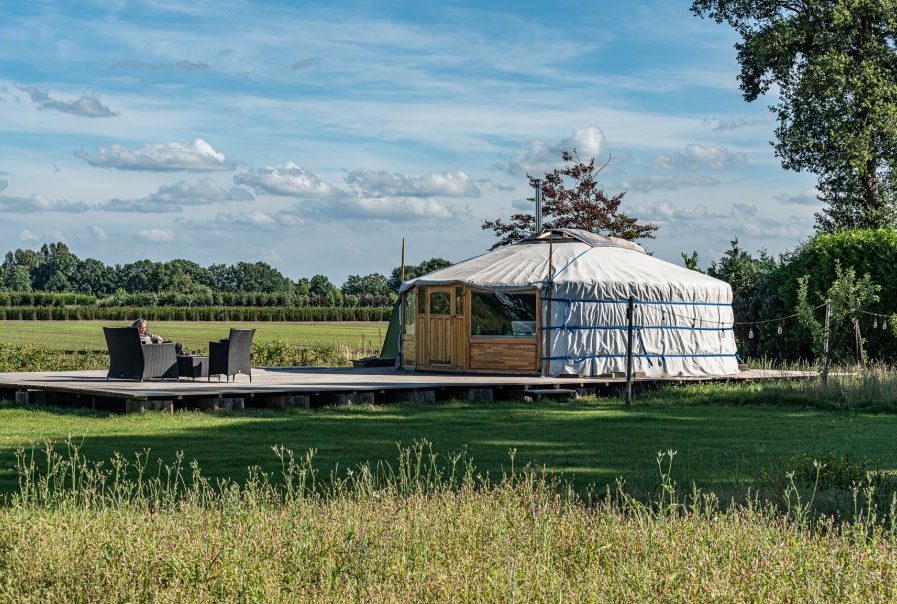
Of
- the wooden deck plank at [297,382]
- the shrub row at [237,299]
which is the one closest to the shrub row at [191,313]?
the shrub row at [237,299]

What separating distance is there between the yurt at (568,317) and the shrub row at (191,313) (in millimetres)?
30729

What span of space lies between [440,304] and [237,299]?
4147 cm

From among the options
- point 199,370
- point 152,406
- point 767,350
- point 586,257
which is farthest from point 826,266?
point 152,406

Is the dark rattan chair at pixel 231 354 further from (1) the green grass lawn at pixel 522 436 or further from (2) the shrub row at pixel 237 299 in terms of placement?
(2) the shrub row at pixel 237 299

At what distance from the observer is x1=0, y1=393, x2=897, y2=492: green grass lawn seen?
7.99 meters

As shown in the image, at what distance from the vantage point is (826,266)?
1833 cm

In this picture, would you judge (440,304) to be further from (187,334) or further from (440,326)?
(187,334)

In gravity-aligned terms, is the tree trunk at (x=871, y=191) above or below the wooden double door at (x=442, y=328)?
above

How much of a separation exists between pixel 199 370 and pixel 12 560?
31.4ft

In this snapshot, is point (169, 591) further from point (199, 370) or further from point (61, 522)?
point (199, 370)

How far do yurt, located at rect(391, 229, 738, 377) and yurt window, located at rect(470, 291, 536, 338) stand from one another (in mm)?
Answer: 14

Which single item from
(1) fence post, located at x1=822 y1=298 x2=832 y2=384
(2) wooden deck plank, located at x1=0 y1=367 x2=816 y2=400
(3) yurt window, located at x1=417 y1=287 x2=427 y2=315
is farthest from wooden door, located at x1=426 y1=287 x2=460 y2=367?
(1) fence post, located at x1=822 y1=298 x2=832 y2=384

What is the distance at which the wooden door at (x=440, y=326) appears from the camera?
16.6 metres

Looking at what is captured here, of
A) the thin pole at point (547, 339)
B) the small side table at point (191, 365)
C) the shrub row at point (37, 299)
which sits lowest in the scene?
Result: the small side table at point (191, 365)
